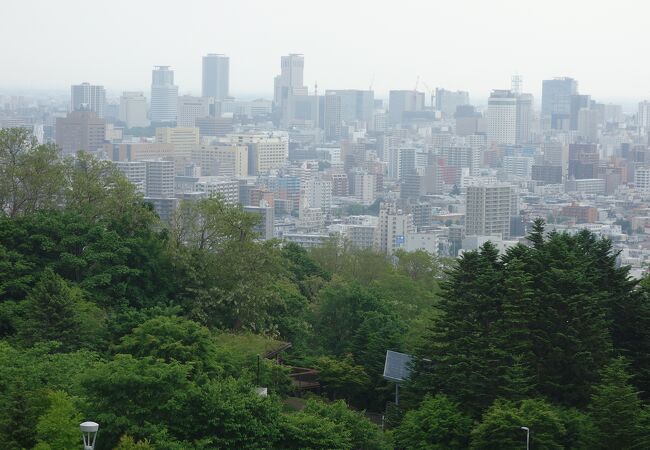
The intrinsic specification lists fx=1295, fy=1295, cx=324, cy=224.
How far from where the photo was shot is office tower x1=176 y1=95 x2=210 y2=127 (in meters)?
121

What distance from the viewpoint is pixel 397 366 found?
13453 millimetres

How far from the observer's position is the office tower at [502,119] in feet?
401

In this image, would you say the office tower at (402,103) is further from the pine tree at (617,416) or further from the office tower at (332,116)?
the pine tree at (617,416)

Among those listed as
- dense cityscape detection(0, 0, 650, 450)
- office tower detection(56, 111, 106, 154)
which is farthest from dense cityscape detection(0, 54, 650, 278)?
dense cityscape detection(0, 0, 650, 450)

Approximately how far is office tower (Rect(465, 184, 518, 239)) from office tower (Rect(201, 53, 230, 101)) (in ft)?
259

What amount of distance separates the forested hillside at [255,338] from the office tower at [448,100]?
131m

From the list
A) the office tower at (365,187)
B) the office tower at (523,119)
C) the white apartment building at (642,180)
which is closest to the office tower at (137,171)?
the office tower at (365,187)

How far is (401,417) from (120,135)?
96.5m

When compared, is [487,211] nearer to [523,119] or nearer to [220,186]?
[220,186]

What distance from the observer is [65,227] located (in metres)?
14.3

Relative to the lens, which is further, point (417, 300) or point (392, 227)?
point (392, 227)

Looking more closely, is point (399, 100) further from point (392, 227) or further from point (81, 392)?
point (81, 392)

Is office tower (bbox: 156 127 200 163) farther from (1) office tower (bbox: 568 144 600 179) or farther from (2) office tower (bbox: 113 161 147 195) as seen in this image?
(1) office tower (bbox: 568 144 600 179)

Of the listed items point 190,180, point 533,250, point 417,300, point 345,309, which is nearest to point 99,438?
point 533,250
